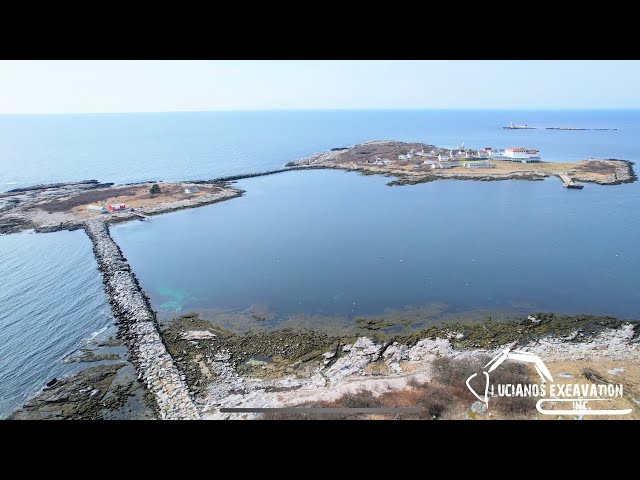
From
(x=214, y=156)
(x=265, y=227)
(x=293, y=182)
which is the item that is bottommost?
(x=265, y=227)

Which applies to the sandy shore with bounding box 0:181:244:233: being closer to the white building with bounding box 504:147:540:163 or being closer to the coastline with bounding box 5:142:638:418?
the coastline with bounding box 5:142:638:418

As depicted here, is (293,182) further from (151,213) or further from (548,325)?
(548,325)

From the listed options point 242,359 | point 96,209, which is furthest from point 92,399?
point 96,209

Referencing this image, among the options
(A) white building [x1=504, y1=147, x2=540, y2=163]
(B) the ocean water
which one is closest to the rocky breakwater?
(B) the ocean water

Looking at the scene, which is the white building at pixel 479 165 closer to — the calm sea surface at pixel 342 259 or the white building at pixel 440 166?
the white building at pixel 440 166

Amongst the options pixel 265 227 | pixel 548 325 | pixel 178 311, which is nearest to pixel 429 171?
pixel 265 227
